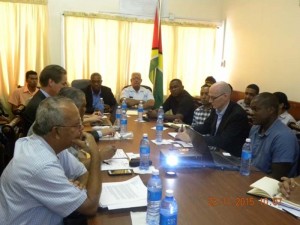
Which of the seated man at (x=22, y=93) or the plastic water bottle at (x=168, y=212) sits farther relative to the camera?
the seated man at (x=22, y=93)

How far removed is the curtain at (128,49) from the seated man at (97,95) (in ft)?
1.79

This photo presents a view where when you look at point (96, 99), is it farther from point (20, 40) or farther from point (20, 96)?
point (20, 40)

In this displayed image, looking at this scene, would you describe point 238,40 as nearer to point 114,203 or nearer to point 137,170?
point 137,170

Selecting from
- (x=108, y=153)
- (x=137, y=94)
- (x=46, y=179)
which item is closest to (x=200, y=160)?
(x=108, y=153)

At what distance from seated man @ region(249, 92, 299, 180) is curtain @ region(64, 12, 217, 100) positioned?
12.0 ft

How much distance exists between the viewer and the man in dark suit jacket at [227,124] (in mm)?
2615

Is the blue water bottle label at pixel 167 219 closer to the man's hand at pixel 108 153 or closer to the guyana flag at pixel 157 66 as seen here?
the man's hand at pixel 108 153

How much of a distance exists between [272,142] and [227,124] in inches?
24.3

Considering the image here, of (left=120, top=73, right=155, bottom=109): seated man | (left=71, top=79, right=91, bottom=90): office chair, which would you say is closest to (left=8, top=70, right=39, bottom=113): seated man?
(left=71, top=79, right=91, bottom=90): office chair

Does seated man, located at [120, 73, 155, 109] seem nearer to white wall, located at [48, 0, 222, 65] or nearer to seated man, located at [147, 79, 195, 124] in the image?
seated man, located at [147, 79, 195, 124]

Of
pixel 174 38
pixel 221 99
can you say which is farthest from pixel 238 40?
pixel 221 99

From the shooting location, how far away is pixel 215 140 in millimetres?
2572

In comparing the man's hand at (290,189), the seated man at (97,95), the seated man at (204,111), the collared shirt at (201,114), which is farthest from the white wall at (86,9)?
the man's hand at (290,189)

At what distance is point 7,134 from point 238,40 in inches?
176
